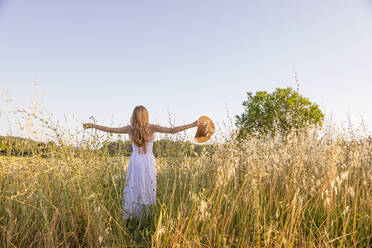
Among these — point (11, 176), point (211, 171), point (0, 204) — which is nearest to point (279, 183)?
point (211, 171)

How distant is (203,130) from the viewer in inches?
142

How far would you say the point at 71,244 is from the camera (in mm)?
2443

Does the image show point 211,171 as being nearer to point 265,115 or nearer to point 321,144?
point 321,144

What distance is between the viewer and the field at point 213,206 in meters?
1.99

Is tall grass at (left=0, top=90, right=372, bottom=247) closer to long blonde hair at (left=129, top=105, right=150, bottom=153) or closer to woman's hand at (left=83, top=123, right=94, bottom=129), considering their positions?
woman's hand at (left=83, top=123, right=94, bottom=129)

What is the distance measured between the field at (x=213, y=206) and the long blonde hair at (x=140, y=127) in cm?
63

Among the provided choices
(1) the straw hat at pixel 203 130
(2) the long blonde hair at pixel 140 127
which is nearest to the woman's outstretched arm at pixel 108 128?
(2) the long blonde hair at pixel 140 127

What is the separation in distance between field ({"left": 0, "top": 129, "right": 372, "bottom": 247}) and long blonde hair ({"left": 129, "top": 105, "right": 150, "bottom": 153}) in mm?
633

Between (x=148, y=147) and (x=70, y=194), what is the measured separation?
1.56 metres

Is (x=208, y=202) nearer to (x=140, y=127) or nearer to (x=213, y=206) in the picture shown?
(x=213, y=206)

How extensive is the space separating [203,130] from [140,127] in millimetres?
1090

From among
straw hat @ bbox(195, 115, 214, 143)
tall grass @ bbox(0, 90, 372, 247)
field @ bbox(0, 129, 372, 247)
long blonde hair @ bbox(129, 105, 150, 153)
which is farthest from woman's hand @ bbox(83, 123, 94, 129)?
straw hat @ bbox(195, 115, 214, 143)

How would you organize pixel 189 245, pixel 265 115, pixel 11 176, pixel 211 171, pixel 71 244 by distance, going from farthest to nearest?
1. pixel 265 115
2. pixel 211 171
3. pixel 11 176
4. pixel 71 244
5. pixel 189 245

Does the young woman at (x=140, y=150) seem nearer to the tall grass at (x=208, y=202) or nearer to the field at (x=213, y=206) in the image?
the field at (x=213, y=206)
